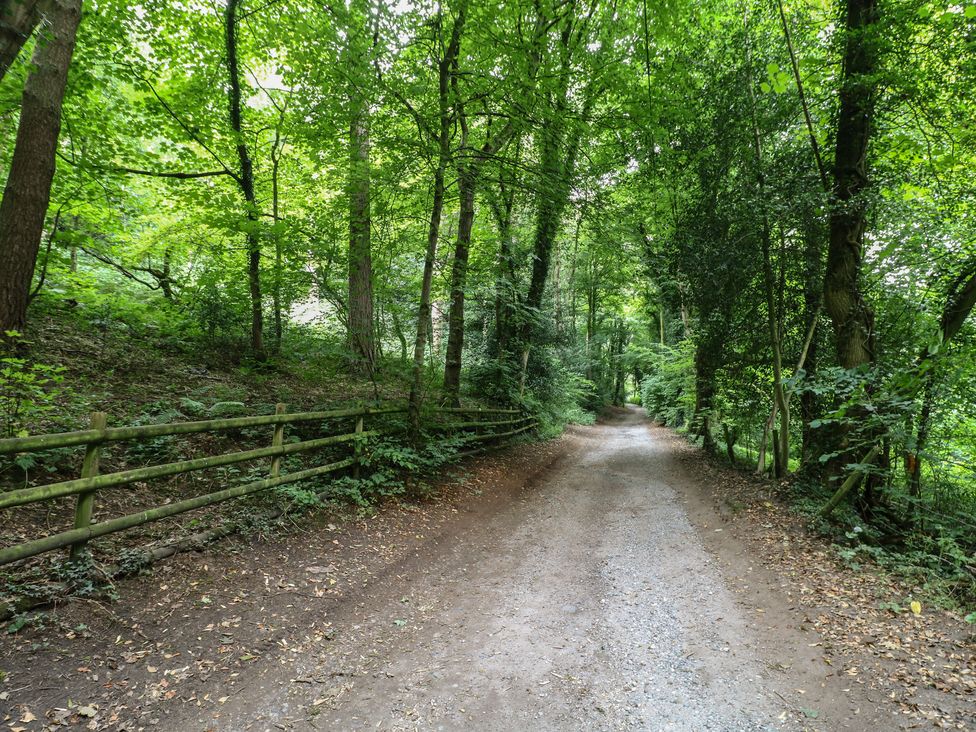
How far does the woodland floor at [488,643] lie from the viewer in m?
2.98

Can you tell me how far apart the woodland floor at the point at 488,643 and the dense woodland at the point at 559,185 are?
6.32ft

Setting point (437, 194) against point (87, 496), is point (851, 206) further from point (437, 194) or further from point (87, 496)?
point (87, 496)

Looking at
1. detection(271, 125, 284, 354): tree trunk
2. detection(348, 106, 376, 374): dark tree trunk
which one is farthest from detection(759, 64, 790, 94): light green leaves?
detection(271, 125, 284, 354): tree trunk

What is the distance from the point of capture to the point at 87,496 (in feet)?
11.5

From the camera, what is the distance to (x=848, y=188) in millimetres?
7277

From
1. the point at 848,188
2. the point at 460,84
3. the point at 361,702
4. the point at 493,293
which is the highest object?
the point at 460,84

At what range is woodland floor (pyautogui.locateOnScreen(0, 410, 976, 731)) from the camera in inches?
117

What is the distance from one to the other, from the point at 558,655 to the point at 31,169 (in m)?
8.54

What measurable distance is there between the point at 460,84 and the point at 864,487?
29.3ft

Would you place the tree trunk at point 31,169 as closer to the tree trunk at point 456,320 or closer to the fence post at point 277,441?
the fence post at point 277,441

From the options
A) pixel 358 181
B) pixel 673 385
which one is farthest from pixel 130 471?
pixel 673 385

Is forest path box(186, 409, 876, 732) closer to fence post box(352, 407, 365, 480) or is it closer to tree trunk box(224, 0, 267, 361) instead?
fence post box(352, 407, 365, 480)

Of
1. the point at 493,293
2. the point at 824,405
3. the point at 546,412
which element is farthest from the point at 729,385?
the point at 546,412

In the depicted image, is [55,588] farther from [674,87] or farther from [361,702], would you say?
[674,87]
